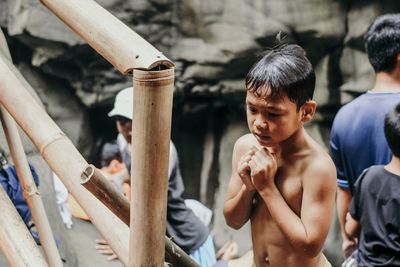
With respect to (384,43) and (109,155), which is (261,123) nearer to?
(384,43)

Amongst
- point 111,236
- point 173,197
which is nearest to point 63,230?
point 173,197

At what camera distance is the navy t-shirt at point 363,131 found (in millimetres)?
2541

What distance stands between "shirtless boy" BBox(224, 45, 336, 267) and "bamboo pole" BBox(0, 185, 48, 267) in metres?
0.48

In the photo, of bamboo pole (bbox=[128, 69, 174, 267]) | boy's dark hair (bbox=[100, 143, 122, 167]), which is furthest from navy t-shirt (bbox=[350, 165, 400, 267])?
boy's dark hair (bbox=[100, 143, 122, 167])

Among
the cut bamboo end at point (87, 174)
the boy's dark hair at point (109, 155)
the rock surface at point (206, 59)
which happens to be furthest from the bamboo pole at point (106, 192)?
the rock surface at point (206, 59)

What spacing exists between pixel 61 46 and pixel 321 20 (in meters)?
1.98

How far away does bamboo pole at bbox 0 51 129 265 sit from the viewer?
148 centimetres

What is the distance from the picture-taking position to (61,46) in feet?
18.0

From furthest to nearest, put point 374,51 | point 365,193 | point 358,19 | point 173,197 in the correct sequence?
1. point 358,19
2. point 173,197
3. point 374,51
4. point 365,193

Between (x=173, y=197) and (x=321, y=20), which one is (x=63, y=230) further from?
(x=321, y=20)

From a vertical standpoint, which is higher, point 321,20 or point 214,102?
point 321,20

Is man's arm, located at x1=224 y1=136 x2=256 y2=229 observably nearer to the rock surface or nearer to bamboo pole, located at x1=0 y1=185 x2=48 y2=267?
bamboo pole, located at x1=0 y1=185 x2=48 y2=267

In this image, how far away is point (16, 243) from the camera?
162 cm

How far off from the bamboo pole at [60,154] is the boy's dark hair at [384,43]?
142 centimetres
